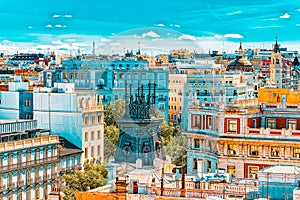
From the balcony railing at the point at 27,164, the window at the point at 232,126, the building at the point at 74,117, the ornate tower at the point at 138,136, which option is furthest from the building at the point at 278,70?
the ornate tower at the point at 138,136

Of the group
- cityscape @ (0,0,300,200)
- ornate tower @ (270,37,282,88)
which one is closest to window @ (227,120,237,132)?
cityscape @ (0,0,300,200)

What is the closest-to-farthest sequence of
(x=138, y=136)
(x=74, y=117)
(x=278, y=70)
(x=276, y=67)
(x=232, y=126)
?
(x=138, y=136)
(x=232, y=126)
(x=74, y=117)
(x=276, y=67)
(x=278, y=70)

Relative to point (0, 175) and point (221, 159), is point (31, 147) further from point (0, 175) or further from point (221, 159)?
point (221, 159)

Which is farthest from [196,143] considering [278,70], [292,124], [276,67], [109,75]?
[278,70]

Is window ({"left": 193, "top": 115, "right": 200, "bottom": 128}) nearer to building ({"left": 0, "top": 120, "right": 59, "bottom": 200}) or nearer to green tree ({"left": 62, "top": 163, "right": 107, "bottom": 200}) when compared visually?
green tree ({"left": 62, "top": 163, "right": 107, "bottom": 200})

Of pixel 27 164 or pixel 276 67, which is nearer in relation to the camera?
pixel 27 164

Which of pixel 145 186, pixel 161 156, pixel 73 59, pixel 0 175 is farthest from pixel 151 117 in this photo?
pixel 73 59

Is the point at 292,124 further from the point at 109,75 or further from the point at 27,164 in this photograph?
the point at 109,75
